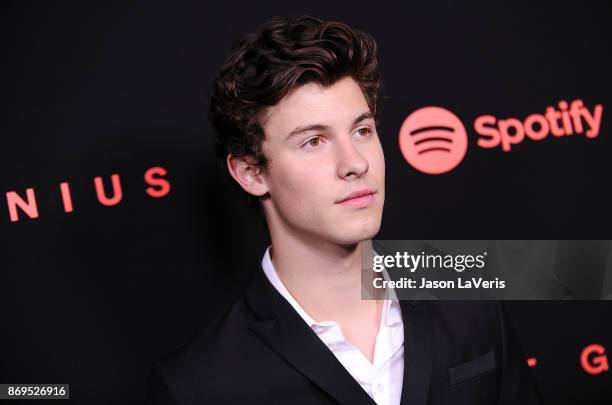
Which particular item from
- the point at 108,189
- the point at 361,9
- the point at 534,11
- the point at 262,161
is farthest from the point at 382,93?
the point at 108,189

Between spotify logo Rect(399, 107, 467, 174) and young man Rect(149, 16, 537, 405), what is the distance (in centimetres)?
56

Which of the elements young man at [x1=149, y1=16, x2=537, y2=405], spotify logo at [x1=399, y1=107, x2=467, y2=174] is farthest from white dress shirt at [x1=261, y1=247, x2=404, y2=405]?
spotify logo at [x1=399, y1=107, x2=467, y2=174]

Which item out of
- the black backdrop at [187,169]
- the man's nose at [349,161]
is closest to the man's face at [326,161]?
the man's nose at [349,161]

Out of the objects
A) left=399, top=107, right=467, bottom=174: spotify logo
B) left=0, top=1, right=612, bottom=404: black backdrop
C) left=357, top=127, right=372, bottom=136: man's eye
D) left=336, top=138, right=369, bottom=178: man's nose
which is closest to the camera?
left=336, top=138, right=369, bottom=178: man's nose

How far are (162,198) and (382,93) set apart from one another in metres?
0.76

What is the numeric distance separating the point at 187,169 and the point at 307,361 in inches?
33.3

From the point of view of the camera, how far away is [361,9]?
2.29 metres

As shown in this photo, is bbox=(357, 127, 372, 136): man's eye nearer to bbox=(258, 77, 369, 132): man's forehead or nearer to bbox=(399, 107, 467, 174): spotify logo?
bbox=(258, 77, 369, 132): man's forehead

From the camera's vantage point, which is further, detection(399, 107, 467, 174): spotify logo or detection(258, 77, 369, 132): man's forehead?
detection(399, 107, 467, 174): spotify logo

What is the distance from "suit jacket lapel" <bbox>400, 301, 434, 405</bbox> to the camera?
5.29 ft

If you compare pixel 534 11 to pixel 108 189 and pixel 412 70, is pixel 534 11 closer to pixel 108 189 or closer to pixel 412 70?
pixel 412 70

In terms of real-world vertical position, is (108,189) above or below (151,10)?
below

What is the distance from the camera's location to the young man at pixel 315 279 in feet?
5.24

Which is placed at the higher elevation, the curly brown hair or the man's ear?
the curly brown hair
